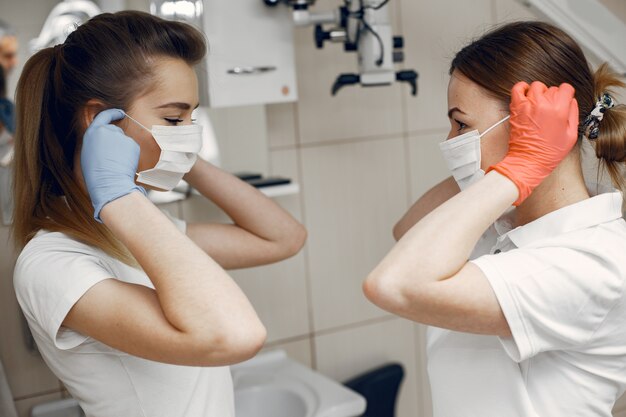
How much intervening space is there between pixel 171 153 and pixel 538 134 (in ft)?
2.03

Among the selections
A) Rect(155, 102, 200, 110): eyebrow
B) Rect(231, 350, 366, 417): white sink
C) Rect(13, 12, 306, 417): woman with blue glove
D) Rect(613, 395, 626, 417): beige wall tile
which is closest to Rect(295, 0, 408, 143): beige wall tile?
Rect(231, 350, 366, 417): white sink

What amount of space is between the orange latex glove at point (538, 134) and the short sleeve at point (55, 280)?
0.66m

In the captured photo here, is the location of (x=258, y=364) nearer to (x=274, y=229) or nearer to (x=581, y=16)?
(x=274, y=229)

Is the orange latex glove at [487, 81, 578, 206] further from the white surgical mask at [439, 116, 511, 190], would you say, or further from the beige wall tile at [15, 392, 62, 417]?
the beige wall tile at [15, 392, 62, 417]

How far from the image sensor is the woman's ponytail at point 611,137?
121cm

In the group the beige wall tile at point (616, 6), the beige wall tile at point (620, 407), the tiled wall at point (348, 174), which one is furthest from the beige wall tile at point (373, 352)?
the beige wall tile at point (616, 6)

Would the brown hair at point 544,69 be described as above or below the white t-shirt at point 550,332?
above

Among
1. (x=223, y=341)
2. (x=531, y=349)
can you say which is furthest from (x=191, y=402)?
(x=531, y=349)

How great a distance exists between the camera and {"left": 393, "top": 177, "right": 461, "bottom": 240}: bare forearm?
5.16 feet

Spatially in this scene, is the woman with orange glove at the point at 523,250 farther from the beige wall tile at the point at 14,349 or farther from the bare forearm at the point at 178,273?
the beige wall tile at the point at 14,349

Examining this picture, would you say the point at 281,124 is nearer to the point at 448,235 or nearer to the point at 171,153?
the point at 171,153

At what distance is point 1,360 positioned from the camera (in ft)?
5.77

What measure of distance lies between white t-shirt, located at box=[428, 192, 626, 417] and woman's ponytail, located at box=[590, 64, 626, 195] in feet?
0.24

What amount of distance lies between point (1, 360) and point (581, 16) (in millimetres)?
A: 1598
